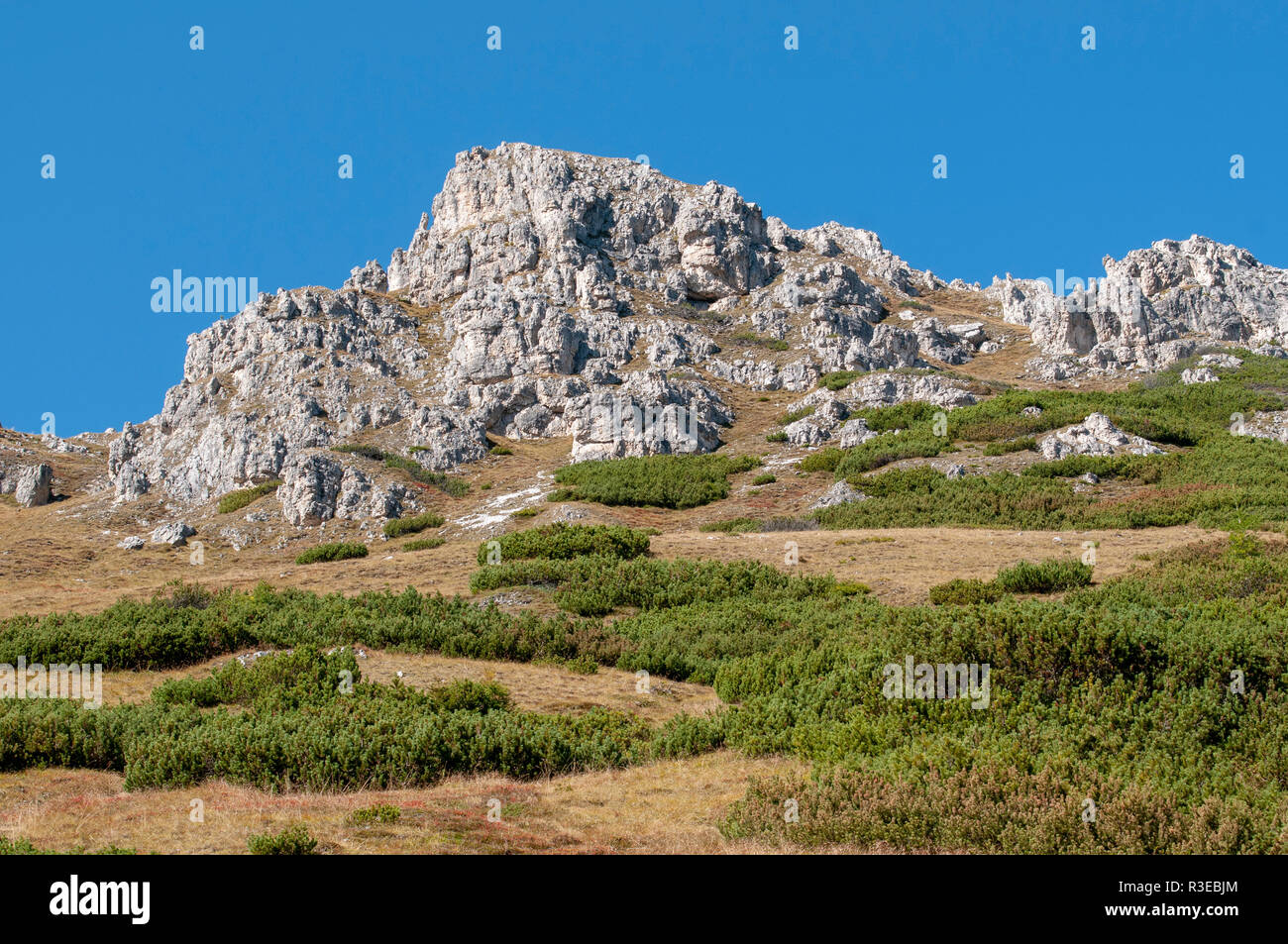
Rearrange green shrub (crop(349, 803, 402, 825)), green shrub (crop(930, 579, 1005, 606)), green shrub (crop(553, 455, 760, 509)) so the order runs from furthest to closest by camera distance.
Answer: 1. green shrub (crop(553, 455, 760, 509))
2. green shrub (crop(930, 579, 1005, 606))
3. green shrub (crop(349, 803, 402, 825))

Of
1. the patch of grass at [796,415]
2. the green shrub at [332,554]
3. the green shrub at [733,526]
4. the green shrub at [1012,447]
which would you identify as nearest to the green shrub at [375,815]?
the green shrub at [733,526]

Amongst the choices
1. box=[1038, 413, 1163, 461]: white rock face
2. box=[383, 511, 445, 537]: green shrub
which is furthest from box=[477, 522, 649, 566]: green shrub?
box=[1038, 413, 1163, 461]: white rock face

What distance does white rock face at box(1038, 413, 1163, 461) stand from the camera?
126 feet

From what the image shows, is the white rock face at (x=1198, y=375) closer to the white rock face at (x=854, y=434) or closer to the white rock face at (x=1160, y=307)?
the white rock face at (x=1160, y=307)

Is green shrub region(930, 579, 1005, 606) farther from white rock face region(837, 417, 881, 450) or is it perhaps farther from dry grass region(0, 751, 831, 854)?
white rock face region(837, 417, 881, 450)

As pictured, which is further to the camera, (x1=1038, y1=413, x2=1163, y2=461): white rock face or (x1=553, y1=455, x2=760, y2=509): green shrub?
(x1=553, y1=455, x2=760, y2=509): green shrub

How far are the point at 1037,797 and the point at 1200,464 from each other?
109ft

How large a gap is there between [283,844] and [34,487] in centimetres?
5590

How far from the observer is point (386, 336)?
6562cm

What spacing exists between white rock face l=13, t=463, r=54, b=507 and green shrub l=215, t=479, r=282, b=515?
12.1 meters

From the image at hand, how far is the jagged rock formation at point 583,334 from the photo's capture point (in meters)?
52.9

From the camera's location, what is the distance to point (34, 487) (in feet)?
172
